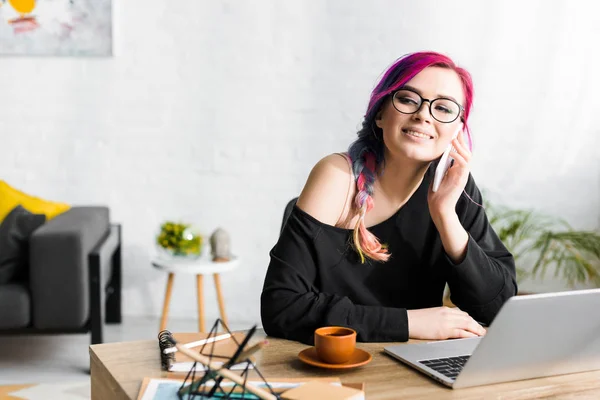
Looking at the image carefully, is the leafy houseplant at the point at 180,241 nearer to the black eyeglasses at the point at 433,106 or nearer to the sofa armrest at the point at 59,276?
the sofa armrest at the point at 59,276

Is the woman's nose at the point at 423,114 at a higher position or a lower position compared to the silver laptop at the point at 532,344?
higher

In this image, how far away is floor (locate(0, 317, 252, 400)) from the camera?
2916mm

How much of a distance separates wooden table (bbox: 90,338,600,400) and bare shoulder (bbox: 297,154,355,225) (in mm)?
376

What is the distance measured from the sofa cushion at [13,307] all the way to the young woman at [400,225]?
181 centimetres

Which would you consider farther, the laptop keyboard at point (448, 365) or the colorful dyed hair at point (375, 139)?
the colorful dyed hair at point (375, 139)

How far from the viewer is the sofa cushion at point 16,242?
10.2ft

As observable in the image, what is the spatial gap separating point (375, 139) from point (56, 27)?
2.63 meters

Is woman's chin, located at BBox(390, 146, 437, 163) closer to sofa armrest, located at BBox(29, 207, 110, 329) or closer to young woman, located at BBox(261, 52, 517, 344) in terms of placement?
young woman, located at BBox(261, 52, 517, 344)

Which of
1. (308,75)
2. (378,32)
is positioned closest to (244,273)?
(308,75)

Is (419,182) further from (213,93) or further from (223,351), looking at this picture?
(213,93)

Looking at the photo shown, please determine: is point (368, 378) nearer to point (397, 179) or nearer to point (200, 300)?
point (397, 179)

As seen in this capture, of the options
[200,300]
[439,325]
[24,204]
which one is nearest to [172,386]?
[439,325]

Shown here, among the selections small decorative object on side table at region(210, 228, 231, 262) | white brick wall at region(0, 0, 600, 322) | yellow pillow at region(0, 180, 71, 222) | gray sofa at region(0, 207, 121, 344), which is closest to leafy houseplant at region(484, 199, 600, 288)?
white brick wall at region(0, 0, 600, 322)

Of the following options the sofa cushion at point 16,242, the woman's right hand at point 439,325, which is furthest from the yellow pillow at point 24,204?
the woman's right hand at point 439,325
